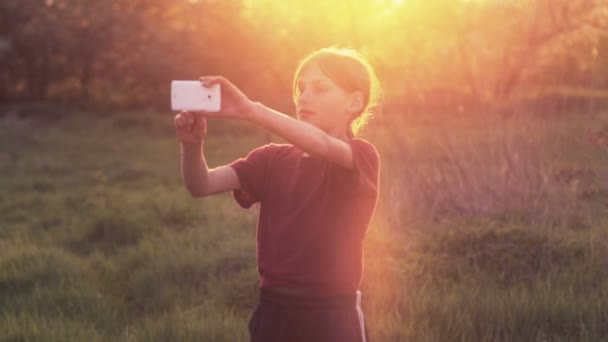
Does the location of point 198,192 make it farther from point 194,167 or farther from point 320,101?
point 320,101

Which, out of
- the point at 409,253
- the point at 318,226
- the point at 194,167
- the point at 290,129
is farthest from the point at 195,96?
the point at 409,253

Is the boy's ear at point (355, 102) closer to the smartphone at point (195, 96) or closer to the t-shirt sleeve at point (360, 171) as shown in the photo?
the t-shirt sleeve at point (360, 171)

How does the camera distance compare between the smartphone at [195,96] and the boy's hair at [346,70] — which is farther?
the boy's hair at [346,70]

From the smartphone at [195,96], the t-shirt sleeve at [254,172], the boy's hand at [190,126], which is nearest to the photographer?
the smartphone at [195,96]

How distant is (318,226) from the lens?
6.72 ft

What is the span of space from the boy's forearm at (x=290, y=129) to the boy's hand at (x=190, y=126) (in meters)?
0.21

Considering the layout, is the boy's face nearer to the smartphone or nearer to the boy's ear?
the boy's ear

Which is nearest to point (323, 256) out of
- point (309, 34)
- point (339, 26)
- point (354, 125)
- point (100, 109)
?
point (354, 125)

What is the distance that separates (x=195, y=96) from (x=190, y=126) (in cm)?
25

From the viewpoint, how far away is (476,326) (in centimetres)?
353

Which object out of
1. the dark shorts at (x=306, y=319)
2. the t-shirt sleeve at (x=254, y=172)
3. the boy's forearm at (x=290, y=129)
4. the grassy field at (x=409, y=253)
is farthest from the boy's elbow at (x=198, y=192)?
the grassy field at (x=409, y=253)

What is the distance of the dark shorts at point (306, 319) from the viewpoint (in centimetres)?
206

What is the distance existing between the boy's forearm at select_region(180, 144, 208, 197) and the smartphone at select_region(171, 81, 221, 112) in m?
0.35

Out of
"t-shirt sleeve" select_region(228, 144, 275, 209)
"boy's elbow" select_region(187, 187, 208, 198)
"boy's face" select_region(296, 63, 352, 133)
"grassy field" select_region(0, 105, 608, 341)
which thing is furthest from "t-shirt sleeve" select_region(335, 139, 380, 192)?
"grassy field" select_region(0, 105, 608, 341)
